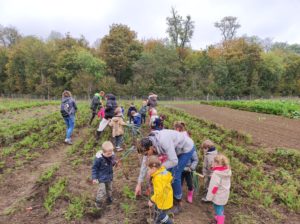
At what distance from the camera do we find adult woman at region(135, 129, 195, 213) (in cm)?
379

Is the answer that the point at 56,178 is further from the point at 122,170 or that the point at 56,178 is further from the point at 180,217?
the point at 180,217

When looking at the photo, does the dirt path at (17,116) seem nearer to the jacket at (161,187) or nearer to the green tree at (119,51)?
the jacket at (161,187)

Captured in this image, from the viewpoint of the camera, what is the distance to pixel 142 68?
40.9m

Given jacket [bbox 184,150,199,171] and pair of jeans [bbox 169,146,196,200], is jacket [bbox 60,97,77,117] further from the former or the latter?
pair of jeans [bbox 169,146,196,200]

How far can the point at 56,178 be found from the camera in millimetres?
6051

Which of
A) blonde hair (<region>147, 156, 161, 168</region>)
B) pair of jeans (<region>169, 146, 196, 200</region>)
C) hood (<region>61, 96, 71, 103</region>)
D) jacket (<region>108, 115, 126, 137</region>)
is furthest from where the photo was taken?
hood (<region>61, 96, 71, 103</region>)

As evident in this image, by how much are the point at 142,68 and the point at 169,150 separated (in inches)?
1491

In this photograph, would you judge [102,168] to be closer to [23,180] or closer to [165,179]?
[165,179]

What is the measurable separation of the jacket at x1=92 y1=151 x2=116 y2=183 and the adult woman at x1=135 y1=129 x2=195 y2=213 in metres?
0.79

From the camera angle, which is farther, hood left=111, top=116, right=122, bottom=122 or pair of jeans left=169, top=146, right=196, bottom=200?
hood left=111, top=116, right=122, bottom=122

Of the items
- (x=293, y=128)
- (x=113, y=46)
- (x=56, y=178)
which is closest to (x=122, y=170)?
(x=56, y=178)

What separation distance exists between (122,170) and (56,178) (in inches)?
62.0

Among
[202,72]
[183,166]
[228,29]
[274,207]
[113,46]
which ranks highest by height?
[228,29]

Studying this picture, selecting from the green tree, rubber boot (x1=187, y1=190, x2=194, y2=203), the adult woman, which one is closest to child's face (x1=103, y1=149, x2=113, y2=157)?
the adult woman
